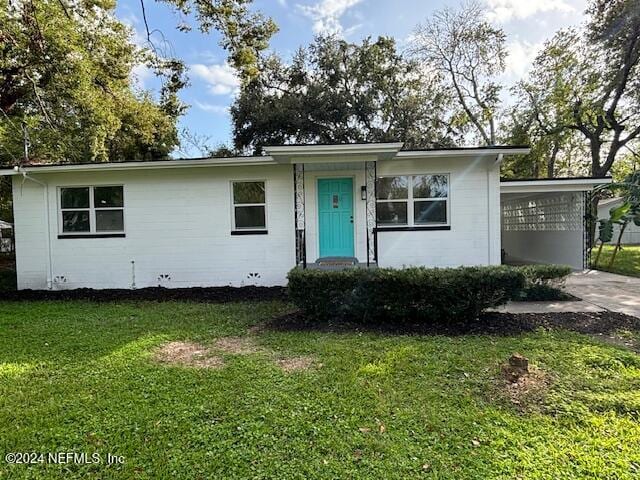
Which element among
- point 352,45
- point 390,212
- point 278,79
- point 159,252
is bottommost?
point 159,252

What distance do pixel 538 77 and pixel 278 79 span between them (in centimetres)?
1380

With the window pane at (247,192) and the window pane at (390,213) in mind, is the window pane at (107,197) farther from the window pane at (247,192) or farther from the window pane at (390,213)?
the window pane at (390,213)

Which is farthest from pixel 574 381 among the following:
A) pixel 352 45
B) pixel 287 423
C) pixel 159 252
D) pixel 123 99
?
pixel 352 45

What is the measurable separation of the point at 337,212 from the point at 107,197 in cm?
548

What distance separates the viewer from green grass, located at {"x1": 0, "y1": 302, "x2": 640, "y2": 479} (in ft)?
7.61

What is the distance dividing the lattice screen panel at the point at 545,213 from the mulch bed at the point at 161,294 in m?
8.87

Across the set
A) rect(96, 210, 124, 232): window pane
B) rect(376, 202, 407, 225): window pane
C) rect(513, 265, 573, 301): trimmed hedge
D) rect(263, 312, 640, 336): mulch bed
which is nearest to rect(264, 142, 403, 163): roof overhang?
rect(376, 202, 407, 225): window pane

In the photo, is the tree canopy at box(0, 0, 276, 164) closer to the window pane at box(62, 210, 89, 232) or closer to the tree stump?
the window pane at box(62, 210, 89, 232)

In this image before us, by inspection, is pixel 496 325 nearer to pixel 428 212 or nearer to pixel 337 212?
pixel 428 212

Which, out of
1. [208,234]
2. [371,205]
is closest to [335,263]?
[371,205]

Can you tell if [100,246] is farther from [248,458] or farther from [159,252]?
[248,458]

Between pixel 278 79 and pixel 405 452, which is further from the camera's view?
pixel 278 79

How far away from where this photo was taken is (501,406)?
9.78ft

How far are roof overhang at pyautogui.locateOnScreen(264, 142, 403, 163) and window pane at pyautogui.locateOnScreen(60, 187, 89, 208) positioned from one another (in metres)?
4.94
